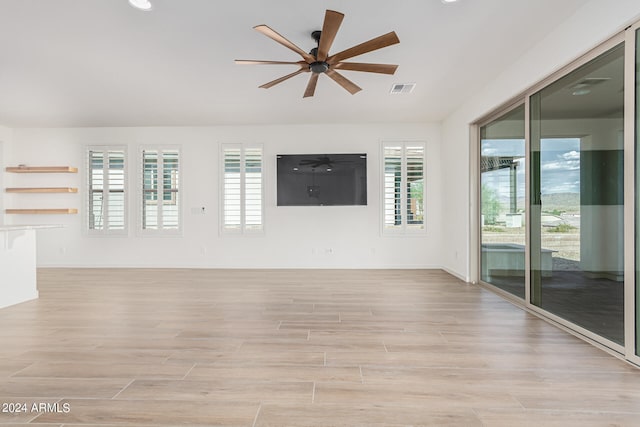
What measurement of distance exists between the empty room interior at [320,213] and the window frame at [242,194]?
4 centimetres

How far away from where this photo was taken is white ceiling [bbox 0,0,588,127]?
267 cm

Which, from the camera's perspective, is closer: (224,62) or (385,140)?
(224,62)

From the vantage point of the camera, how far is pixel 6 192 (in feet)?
20.5

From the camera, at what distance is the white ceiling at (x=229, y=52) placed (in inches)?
105

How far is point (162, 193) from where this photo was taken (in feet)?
20.6

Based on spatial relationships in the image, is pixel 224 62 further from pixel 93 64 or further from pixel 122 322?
pixel 122 322

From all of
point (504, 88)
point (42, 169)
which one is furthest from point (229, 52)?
point (42, 169)

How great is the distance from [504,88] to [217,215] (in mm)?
4983

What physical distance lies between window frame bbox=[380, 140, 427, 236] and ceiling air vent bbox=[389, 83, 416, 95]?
169cm

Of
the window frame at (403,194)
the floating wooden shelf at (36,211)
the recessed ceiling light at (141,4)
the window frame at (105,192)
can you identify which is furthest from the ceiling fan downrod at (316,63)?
the floating wooden shelf at (36,211)

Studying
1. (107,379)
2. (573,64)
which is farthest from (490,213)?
(107,379)

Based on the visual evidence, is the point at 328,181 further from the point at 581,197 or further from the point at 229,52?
the point at 581,197

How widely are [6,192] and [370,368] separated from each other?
24.9ft

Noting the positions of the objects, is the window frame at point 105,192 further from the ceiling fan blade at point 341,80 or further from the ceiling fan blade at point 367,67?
the ceiling fan blade at point 367,67
